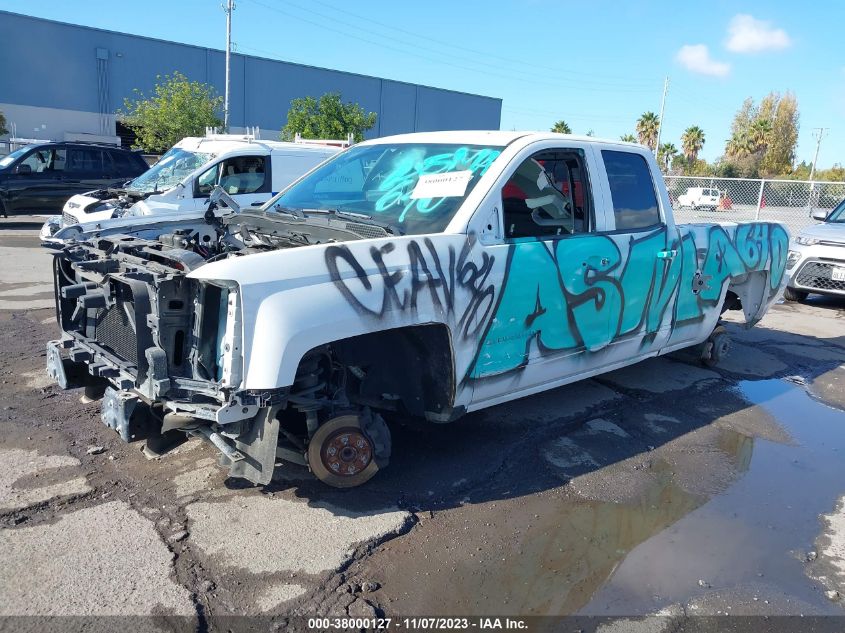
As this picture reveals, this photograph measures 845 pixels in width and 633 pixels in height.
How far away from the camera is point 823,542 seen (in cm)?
354

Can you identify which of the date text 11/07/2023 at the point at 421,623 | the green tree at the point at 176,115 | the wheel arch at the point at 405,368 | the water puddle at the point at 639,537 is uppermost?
the green tree at the point at 176,115

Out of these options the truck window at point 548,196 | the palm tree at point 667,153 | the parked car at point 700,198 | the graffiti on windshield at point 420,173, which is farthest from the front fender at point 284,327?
the palm tree at point 667,153

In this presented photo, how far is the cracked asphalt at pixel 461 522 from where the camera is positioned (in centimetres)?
287

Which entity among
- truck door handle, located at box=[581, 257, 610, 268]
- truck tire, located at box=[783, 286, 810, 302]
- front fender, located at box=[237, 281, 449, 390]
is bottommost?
truck tire, located at box=[783, 286, 810, 302]

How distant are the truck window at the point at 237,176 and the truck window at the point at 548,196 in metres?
7.09

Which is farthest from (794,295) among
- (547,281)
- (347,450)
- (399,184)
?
(347,450)

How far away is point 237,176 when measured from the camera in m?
10.7

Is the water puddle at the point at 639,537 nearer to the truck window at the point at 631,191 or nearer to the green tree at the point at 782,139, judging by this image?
the truck window at the point at 631,191

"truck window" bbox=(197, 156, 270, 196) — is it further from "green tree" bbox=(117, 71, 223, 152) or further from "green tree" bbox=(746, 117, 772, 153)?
"green tree" bbox=(746, 117, 772, 153)

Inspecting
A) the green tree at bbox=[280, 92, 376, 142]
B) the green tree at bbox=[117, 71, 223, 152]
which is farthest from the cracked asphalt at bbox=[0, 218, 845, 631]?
the green tree at bbox=[117, 71, 223, 152]

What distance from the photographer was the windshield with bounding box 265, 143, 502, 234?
3842 mm

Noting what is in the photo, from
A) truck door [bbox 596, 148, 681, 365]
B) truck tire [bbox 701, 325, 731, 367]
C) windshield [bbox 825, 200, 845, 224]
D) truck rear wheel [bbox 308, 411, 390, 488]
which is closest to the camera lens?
truck rear wheel [bbox 308, 411, 390, 488]

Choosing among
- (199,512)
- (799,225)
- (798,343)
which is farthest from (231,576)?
(799,225)

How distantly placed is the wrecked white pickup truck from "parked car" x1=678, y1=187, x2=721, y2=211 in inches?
552
